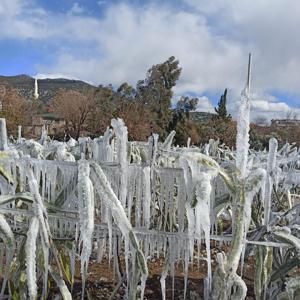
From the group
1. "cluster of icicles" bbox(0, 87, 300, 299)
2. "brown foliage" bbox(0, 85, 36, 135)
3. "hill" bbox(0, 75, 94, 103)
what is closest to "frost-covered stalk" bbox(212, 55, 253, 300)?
"cluster of icicles" bbox(0, 87, 300, 299)

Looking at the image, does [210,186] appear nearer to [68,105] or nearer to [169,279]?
[169,279]

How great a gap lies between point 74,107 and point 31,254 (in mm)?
27478

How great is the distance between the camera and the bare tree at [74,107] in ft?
86.3

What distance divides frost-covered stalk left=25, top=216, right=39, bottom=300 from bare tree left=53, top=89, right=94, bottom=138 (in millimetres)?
21130

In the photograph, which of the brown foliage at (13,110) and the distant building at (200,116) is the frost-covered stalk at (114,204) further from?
the distant building at (200,116)

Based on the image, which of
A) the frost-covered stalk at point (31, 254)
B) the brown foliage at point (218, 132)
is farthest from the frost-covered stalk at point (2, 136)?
the brown foliage at point (218, 132)

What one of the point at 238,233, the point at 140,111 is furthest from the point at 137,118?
the point at 238,233

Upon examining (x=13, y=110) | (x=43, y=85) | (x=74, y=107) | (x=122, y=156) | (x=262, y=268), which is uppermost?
(x=43, y=85)

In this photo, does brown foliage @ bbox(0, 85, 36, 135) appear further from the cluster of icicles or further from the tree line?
the cluster of icicles

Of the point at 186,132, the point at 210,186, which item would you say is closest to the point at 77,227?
the point at 210,186

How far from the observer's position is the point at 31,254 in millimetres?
2164

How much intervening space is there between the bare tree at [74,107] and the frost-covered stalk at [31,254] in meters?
21.1

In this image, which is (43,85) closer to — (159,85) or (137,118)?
(159,85)

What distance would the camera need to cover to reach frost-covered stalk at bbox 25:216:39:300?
2162 mm
